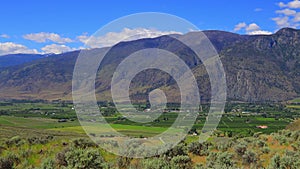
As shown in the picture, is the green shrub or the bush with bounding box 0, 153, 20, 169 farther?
A: the green shrub

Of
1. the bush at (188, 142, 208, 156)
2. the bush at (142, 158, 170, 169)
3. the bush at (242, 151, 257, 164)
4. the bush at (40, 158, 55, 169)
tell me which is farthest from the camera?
the bush at (188, 142, 208, 156)

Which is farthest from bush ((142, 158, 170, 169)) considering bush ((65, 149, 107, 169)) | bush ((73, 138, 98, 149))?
bush ((73, 138, 98, 149))

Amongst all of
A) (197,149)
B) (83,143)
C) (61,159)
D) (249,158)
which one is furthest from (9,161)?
(249,158)

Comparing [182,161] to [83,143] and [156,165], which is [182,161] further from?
[83,143]

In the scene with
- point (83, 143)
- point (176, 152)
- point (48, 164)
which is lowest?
point (176, 152)

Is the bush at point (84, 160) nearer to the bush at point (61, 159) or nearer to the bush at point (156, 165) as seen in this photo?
the bush at point (61, 159)

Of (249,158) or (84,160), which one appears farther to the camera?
(249,158)

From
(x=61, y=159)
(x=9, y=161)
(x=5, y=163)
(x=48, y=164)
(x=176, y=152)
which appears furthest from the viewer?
(x=176, y=152)

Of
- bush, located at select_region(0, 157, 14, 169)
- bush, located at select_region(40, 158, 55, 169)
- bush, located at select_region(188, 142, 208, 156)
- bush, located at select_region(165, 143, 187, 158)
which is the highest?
bush, located at select_region(40, 158, 55, 169)

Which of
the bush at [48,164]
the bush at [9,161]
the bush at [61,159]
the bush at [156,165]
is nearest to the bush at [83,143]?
the bush at [9,161]

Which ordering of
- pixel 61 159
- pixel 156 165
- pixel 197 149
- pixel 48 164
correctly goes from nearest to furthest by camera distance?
pixel 156 165 → pixel 48 164 → pixel 61 159 → pixel 197 149

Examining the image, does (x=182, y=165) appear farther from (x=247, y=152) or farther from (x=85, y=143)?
(x=85, y=143)

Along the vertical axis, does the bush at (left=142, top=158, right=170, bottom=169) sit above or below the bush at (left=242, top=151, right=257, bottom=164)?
above

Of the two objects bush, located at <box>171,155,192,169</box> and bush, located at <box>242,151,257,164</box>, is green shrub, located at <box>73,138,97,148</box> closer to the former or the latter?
bush, located at <box>171,155,192,169</box>
